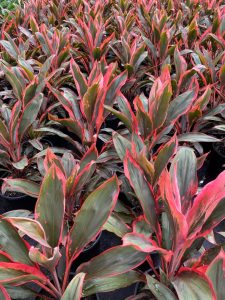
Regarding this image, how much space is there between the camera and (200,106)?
1525 millimetres

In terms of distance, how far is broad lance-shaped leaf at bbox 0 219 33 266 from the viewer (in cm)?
89

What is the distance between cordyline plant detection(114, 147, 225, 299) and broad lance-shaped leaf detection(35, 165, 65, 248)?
188 millimetres

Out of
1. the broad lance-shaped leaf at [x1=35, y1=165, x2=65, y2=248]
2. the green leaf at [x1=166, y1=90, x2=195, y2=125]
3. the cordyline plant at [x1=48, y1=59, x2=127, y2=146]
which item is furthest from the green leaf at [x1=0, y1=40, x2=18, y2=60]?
the broad lance-shaped leaf at [x1=35, y1=165, x2=65, y2=248]

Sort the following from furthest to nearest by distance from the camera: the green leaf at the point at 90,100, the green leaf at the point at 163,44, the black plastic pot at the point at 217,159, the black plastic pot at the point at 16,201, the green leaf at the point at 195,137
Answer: the green leaf at the point at 163,44 < the black plastic pot at the point at 217,159 < the black plastic pot at the point at 16,201 < the green leaf at the point at 195,137 < the green leaf at the point at 90,100

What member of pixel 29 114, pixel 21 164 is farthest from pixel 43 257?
pixel 29 114

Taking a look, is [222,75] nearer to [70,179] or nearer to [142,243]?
[70,179]

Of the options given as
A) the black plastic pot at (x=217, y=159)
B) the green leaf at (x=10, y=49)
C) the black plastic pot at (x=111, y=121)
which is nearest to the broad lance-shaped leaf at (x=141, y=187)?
the black plastic pot at (x=217, y=159)

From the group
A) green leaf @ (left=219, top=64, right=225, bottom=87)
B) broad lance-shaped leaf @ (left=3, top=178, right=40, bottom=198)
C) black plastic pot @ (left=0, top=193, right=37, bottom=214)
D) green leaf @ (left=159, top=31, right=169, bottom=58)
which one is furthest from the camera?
green leaf @ (left=159, top=31, right=169, bottom=58)

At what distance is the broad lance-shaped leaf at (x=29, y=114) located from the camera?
58.6 inches

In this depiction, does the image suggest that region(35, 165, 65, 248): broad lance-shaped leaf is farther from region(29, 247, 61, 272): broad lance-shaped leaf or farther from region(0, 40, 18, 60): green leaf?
region(0, 40, 18, 60): green leaf

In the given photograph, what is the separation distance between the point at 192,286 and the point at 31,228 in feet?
1.32

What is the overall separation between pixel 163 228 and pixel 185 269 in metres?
0.16

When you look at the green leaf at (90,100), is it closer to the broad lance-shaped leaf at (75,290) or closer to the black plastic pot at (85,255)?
the black plastic pot at (85,255)

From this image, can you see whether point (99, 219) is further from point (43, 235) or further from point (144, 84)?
point (144, 84)
